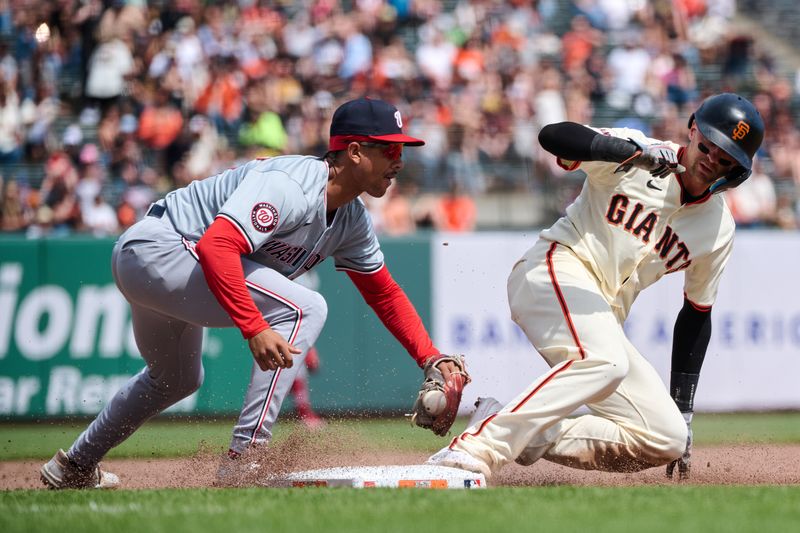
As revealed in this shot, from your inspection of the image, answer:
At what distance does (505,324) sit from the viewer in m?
10.3

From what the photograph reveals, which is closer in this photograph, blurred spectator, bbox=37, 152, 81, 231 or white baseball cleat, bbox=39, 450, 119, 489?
white baseball cleat, bbox=39, 450, 119, 489

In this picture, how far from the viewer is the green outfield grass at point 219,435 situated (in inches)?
324

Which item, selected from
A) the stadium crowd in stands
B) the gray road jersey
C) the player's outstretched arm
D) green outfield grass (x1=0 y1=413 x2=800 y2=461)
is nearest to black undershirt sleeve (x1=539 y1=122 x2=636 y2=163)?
the player's outstretched arm

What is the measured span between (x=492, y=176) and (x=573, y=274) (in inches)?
284

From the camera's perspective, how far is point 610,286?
18.7 ft

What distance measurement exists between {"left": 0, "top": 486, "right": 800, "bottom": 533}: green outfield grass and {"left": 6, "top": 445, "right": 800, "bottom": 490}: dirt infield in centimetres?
74

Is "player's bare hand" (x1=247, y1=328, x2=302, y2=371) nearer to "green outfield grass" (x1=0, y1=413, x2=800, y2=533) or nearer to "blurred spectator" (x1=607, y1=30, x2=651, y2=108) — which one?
"green outfield grass" (x1=0, y1=413, x2=800, y2=533)

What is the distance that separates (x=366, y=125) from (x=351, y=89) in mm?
8520

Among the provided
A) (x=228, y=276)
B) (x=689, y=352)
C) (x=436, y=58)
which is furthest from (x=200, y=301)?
(x=436, y=58)

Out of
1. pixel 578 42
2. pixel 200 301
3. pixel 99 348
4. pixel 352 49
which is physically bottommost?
pixel 99 348

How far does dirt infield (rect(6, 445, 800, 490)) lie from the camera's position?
5895 millimetres

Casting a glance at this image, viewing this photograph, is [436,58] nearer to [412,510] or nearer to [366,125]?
[366,125]

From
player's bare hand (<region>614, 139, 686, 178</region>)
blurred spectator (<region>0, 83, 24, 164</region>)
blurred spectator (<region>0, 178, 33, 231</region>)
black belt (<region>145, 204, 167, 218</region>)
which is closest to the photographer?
player's bare hand (<region>614, 139, 686, 178</region>)

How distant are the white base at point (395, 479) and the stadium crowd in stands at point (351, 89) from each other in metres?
6.36
